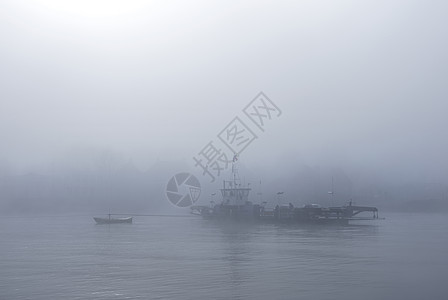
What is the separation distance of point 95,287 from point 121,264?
42.6ft

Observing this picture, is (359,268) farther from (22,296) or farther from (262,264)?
(22,296)

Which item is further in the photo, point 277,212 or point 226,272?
point 277,212

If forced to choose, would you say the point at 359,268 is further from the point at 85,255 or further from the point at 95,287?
the point at 85,255

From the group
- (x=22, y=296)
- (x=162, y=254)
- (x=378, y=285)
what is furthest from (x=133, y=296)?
(x=162, y=254)

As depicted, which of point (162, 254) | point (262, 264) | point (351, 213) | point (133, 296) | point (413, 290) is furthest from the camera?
point (351, 213)

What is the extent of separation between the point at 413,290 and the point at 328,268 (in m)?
10.8

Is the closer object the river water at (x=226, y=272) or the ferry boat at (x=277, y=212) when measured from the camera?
the river water at (x=226, y=272)

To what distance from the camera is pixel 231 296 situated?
33156 millimetres

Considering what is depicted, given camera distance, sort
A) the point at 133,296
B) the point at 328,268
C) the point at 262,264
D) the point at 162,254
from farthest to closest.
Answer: the point at 162,254
the point at 262,264
the point at 328,268
the point at 133,296

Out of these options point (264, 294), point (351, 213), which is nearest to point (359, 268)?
point (264, 294)

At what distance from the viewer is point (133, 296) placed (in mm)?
33094

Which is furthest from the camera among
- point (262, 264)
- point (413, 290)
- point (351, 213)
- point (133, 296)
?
point (351, 213)

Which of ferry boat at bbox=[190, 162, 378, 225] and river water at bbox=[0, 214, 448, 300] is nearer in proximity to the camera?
river water at bbox=[0, 214, 448, 300]

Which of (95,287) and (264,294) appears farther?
(95,287)
